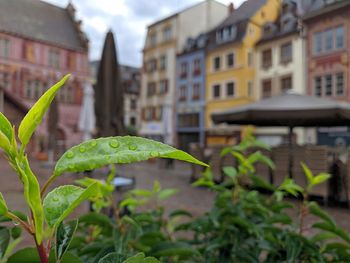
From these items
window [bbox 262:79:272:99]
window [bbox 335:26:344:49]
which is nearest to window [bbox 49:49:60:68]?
window [bbox 335:26:344:49]

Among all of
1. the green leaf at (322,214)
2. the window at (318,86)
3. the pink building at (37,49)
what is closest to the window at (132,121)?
the window at (318,86)

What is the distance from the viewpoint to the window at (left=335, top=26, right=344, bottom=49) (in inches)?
488

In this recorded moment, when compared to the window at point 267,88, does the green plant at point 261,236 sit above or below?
below

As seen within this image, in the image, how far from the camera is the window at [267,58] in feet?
53.1

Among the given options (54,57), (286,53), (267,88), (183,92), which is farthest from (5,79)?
(183,92)

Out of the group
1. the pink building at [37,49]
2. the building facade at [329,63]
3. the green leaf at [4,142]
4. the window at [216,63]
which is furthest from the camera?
the window at [216,63]

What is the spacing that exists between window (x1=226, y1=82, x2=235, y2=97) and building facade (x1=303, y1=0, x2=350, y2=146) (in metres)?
4.37

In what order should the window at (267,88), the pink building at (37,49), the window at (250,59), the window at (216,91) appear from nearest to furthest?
1. the pink building at (37,49)
2. the window at (267,88)
3. the window at (250,59)
4. the window at (216,91)

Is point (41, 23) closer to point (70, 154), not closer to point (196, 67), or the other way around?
point (70, 154)

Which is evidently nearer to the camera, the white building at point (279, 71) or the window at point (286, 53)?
the white building at point (279, 71)

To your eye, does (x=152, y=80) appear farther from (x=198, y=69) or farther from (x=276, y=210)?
(x=276, y=210)

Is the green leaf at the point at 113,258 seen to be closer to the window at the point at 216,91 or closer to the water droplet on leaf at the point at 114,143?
the water droplet on leaf at the point at 114,143

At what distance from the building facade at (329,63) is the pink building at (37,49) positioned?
12655 mm

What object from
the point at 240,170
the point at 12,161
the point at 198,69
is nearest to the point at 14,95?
the point at 240,170
